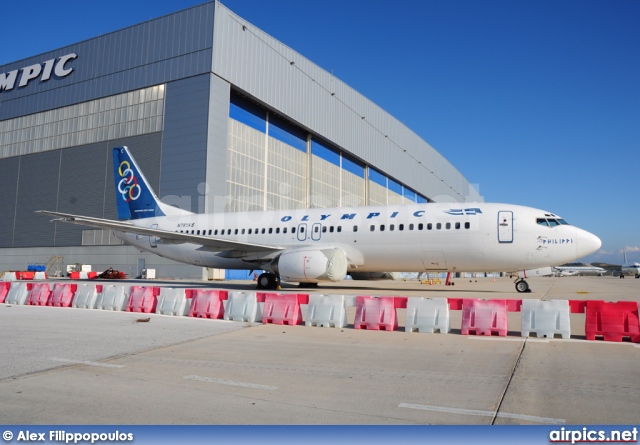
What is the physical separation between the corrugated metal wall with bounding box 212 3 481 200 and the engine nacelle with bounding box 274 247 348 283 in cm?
2130

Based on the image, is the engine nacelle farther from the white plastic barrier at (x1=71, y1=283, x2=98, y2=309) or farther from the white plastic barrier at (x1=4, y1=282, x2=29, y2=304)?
the white plastic barrier at (x1=4, y1=282, x2=29, y2=304)

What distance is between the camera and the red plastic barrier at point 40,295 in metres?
14.3

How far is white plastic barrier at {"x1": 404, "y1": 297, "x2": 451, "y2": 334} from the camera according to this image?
29.4 ft

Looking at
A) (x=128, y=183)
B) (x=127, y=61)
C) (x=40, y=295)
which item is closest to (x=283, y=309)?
(x=40, y=295)

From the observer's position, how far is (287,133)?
42188 millimetres

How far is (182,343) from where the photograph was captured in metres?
7.62

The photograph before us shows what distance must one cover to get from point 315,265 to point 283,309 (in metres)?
8.27

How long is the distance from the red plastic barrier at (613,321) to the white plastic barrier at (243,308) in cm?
650

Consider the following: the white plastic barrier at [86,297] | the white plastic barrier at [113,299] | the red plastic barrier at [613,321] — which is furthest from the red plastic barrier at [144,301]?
the red plastic barrier at [613,321]

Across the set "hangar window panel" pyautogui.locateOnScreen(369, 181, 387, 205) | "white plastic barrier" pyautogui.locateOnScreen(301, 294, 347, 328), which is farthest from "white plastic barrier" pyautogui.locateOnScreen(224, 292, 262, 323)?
"hangar window panel" pyautogui.locateOnScreen(369, 181, 387, 205)

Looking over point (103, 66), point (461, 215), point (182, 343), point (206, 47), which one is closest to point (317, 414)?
point (182, 343)

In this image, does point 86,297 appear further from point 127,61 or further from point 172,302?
point 127,61

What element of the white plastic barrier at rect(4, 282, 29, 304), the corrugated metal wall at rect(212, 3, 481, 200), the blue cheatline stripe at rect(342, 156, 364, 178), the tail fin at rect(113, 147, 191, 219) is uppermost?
the corrugated metal wall at rect(212, 3, 481, 200)

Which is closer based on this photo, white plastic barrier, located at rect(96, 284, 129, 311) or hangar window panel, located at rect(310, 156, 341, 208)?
white plastic barrier, located at rect(96, 284, 129, 311)
